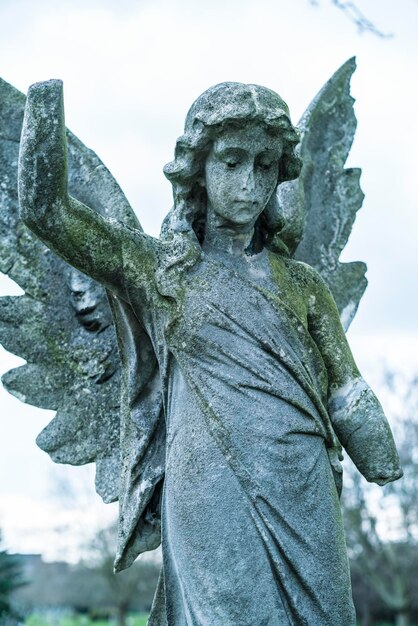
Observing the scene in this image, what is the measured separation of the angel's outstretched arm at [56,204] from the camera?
4.06 meters

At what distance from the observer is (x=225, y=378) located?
4.26 m

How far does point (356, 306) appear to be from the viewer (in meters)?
6.35

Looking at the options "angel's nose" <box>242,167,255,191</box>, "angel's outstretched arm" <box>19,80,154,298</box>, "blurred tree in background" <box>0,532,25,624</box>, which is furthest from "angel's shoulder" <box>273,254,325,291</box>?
"blurred tree in background" <box>0,532,25,624</box>

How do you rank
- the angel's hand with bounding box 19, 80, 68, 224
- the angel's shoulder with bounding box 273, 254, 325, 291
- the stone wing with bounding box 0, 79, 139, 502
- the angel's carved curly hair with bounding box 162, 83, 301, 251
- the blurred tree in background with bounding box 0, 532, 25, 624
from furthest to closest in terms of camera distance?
the blurred tree in background with bounding box 0, 532, 25, 624 → the stone wing with bounding box 0, 79, 139, 502 → the angel's shoulder with bounding box 273, 254, 325, 291 → the angel's carved curly hair with bounding box 162, 83, 301, 251 → the angel's hand with bounding box 19, 80, 68, 224

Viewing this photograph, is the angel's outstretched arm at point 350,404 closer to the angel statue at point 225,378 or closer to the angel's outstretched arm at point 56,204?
the angel statue at point 225,378

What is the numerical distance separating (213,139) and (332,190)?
82.4 inches

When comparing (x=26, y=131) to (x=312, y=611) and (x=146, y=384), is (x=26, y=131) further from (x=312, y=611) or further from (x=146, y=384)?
(x=312, y=611)

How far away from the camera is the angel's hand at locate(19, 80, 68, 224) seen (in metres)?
4.05

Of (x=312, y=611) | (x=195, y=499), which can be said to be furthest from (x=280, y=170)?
(x=312, y=611)

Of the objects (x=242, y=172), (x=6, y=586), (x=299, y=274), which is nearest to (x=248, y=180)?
(x=242, y=172)

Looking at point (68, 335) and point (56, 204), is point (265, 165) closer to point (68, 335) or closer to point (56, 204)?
→ point (56, 204)

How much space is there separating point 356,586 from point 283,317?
40.7m

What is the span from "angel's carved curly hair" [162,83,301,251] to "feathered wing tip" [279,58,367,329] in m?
1.47

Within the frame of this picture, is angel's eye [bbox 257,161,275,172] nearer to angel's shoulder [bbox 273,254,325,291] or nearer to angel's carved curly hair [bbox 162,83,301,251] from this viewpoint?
angel's carved curly hair [bbox 162,83,301,251]
